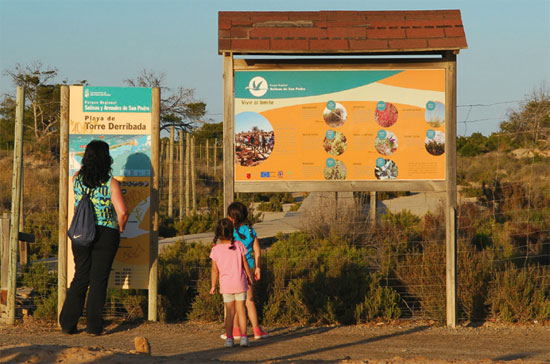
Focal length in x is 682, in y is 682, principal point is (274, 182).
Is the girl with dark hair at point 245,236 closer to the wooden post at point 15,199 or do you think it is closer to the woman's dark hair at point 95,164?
the woman's dark hair at point 95,164

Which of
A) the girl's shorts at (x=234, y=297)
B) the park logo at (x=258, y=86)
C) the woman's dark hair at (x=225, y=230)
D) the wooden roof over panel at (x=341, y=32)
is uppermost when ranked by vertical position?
the wooden roof over panel at (x=341, y=32)

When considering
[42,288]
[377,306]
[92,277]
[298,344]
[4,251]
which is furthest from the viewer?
→ [42,288]

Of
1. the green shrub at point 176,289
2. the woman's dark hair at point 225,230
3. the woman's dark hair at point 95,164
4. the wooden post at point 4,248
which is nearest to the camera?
the woman's dark hair at point 225,230

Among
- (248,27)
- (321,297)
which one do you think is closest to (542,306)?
(321,297)

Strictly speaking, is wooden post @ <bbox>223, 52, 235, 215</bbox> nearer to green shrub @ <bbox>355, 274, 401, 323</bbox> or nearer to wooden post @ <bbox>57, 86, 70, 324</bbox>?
wooden post @ <bbox>57, 86, 70, 324</bbox>

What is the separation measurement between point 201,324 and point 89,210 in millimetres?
1926

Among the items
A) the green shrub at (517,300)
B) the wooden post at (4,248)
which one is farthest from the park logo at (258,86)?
the green shrub at (517,300)

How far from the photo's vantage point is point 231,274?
660 centimetres

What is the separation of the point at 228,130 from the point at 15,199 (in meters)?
2.56

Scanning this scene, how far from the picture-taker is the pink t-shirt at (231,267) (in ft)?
21.6

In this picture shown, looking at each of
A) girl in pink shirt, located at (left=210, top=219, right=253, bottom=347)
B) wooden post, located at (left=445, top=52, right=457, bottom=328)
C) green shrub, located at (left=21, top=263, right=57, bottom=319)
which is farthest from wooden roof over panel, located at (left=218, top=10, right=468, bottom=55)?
green shrub, located at (left=21, top=263, right=57, bottom=319)

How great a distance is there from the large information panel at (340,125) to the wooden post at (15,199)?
8.09 feet

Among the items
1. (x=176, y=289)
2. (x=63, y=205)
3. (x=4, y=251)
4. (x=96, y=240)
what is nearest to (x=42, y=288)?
(x=4, y=251)

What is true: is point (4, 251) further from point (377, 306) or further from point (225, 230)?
point (377, 306)
